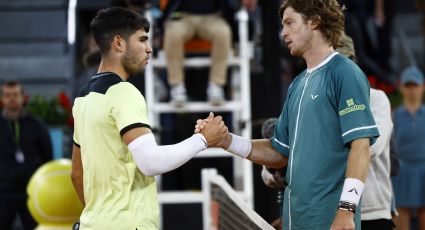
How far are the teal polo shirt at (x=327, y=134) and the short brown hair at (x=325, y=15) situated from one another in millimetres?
149

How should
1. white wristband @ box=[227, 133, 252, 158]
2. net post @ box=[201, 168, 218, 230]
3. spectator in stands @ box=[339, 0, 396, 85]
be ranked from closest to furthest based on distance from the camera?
white wristband @ box=[227, 133, 252, 158], net post @ box=[201, 168, 218, 230], spectator in stands @ box=[339, 0, 396, 85]

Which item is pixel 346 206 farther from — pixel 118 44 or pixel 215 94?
pixel 215 94

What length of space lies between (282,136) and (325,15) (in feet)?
2.16

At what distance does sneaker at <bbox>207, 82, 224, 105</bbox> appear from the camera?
10.1 m

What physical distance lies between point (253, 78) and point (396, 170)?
163 inches

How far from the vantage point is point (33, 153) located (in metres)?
10.6

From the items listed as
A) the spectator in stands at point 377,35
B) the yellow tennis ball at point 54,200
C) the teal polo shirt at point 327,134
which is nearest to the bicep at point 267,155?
the teal polo shirt at point 327,134

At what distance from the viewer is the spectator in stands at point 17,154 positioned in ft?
34.4

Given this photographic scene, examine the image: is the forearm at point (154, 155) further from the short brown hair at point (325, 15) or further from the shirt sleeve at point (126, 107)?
the short brown hair at point (325, 15)

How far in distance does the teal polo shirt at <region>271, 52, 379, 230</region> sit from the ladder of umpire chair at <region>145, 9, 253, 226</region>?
497cm

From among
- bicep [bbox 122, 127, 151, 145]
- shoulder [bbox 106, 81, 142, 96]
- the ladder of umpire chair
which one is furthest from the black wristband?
the ladder of umpire chair

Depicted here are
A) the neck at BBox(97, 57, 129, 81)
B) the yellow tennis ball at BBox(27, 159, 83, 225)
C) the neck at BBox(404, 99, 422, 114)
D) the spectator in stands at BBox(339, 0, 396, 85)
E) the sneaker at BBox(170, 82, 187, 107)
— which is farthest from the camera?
the spectator in stands at BBox(339, 0, 396, 85)

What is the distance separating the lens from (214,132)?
5.33m

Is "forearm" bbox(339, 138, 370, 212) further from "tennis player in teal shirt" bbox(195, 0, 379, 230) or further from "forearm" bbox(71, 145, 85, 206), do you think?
"forearm" bbox(71, 145, 85, 206)
